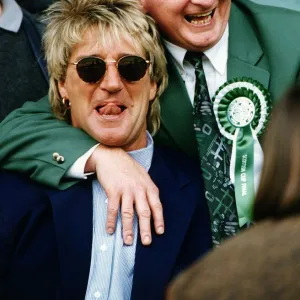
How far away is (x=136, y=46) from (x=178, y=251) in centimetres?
57

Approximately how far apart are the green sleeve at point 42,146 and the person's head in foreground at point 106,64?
0.05 m

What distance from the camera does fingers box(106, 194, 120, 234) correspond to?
95.4 inches

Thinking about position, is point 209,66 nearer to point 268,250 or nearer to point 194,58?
point 194,58

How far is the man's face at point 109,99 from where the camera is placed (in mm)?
2518

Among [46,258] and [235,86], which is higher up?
[235,86]

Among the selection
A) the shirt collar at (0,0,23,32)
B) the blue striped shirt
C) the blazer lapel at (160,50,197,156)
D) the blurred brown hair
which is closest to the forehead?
the blazer lapel at (160,50,197,156)


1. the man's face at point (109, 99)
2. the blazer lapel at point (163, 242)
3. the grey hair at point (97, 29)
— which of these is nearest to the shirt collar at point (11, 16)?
the grey hair at point (97, 29)

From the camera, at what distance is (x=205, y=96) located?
108 inches

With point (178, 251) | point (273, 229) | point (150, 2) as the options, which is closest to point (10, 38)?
point (150, 2)

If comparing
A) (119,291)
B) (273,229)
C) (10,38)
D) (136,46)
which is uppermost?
(273,229)

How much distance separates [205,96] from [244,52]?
0.18 meters

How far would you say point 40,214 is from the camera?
8.16 ft

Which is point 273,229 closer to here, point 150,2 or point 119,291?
point 119,291

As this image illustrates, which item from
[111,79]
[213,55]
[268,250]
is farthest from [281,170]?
[213,55]
